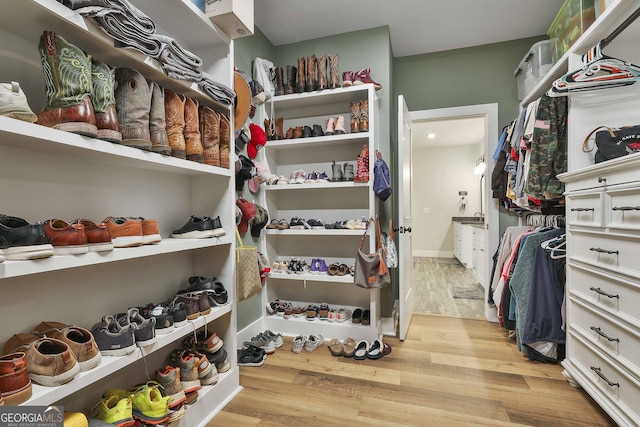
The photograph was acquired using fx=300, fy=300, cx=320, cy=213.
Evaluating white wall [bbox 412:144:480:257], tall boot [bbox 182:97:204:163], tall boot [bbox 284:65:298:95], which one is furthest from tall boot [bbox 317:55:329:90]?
white wall [bbox 412:144:480:257]

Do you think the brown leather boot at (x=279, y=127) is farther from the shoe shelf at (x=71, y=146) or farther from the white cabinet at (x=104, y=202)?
the shoe shelf at (x=71, y=146)

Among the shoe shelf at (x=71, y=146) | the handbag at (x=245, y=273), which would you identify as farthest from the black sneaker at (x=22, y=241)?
the handbag at (x=245, y=273)

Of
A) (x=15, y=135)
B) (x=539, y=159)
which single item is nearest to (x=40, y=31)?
(x=15, y=135)

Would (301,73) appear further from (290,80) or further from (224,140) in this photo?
(224,140)

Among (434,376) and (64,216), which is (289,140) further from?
(434,376)

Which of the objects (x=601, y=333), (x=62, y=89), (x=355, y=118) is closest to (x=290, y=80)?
(x=355, y=118)

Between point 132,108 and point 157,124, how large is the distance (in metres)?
0.11

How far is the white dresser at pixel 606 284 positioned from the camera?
4.21 feet

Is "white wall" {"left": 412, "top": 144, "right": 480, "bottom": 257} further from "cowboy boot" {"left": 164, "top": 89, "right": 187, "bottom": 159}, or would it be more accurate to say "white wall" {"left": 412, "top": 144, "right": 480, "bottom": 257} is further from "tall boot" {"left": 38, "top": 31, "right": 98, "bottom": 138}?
"tall boot" {"left": 38, "top": 31, "right": 98, "bottom": 138}

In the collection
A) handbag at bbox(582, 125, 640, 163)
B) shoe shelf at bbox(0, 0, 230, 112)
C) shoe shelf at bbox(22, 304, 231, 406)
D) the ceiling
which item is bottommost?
shoe shelf at bbox(22, 304, 231, 406)

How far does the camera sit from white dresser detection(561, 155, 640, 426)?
1.28 meters

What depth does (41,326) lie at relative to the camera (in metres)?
1.07

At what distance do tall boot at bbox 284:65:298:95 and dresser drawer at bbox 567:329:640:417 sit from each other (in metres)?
2.64

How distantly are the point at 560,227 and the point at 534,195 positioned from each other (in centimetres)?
31
